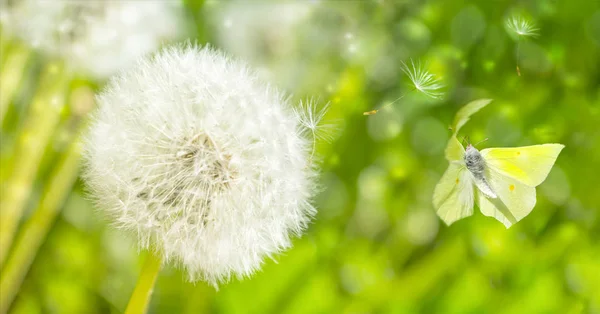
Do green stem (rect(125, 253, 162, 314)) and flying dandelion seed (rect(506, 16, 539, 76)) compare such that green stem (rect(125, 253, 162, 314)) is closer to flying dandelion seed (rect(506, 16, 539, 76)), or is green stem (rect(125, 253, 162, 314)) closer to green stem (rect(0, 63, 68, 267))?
green stem (rect(0, 63, 68, 267))

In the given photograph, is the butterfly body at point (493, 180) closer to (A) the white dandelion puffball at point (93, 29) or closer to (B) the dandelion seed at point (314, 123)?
(B) the dandelion seed at point (314, 123)

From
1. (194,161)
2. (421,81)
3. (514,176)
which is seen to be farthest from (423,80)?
(194,161)

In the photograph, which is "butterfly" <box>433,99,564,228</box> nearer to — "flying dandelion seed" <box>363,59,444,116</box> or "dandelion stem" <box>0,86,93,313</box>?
"flying dandelion seed" <box>363,59,444,116</box>

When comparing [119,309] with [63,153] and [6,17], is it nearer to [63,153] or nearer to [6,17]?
[63,153]

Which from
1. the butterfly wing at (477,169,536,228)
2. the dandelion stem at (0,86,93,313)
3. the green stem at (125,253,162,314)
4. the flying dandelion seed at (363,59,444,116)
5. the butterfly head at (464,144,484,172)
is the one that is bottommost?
the green stem at (125,253,162,314)

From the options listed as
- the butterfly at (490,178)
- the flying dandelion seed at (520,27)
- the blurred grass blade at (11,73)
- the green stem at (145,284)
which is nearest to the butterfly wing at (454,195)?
the butterfly at (490,178)

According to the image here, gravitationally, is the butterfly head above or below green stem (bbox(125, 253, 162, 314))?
above

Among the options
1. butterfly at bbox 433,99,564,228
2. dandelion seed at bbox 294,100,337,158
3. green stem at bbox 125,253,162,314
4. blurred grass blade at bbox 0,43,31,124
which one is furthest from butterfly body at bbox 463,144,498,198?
blurred grass blade at bbox 0,43,31,124

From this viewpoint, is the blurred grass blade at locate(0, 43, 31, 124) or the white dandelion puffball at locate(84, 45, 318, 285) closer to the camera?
the white dandelion puffball at locate(84, 45, 318, 285)
